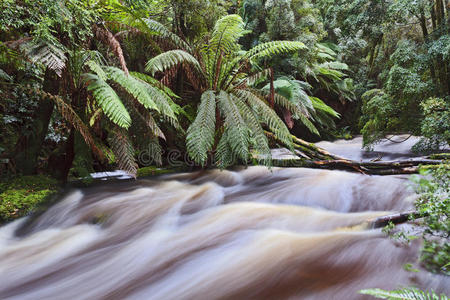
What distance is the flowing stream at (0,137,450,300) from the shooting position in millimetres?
1197

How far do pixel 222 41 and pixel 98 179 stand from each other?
247 cm

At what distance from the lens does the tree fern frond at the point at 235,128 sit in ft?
8.97

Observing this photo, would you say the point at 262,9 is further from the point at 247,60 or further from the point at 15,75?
the point at 15,75

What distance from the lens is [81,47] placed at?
2482 millimetres

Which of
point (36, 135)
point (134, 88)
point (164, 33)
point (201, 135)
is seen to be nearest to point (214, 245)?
point (201, 135)

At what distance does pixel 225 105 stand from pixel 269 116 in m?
0.56

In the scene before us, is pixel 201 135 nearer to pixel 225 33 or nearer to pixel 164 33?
pixel 225 33

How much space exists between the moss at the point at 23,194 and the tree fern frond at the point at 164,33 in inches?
94.1

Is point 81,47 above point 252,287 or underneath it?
above

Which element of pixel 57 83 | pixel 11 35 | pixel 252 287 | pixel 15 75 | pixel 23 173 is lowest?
pixel 252 287

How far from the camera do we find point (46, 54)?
196 centimetres

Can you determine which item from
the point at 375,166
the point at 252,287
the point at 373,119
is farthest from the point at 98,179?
the point at 373,119

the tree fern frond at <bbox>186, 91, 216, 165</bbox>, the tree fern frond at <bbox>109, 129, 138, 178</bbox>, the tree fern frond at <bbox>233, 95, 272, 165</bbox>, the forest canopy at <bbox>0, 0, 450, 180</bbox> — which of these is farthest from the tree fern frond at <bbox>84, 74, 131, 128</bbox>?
the tree fern frond at <bbox>233, 95, 272, 165</bbox>

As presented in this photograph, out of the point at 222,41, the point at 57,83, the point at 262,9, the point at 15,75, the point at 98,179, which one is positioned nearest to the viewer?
the point at 57,83
